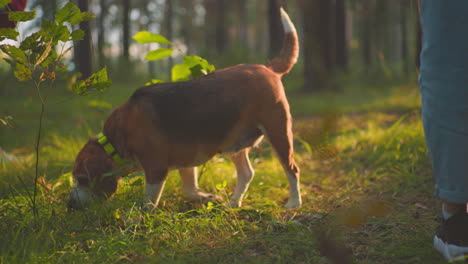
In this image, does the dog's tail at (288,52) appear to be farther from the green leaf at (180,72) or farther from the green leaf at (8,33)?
the green leaf at (8,33)

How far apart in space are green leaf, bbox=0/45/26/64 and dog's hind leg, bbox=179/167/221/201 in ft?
4.96

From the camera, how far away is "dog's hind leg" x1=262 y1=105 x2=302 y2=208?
3186mm

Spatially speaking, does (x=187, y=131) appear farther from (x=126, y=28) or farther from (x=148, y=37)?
(x=126, y=28)

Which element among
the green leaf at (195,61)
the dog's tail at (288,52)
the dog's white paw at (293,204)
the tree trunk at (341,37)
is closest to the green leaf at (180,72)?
the green leaf at (195,61)

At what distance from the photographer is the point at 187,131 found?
3.03m

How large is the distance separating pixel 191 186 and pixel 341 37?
1306 centimetres

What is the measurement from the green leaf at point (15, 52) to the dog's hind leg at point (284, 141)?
170cm

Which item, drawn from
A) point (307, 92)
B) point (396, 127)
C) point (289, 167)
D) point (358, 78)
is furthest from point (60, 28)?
point (358, 78)

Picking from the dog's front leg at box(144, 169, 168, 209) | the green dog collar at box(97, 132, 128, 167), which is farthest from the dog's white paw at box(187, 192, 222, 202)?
the green dog collar at box(97, 132, 128, 167)

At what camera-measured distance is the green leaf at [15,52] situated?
217 cm

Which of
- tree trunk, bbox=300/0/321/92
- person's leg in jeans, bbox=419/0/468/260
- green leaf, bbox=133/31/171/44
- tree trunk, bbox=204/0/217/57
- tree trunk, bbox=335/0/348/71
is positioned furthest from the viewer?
tree trunk, bbox=204/0/217/57

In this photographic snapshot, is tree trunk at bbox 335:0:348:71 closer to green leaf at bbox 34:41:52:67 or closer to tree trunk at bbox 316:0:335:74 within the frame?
tree trunk at bbox 316:0:335:74

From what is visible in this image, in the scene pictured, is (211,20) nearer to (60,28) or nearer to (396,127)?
(396,127)

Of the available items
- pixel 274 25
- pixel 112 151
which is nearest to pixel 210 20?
pixel 274 25
